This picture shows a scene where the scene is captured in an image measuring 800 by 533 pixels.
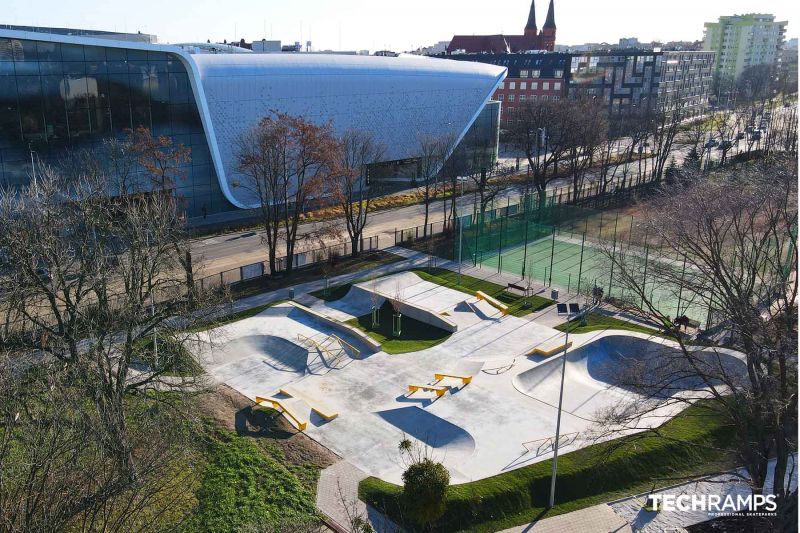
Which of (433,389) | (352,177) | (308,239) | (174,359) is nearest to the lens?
(174,359)

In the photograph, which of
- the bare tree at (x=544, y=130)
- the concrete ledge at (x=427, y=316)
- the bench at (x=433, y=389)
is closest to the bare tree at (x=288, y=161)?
the concrete ledge at (x=427, y=316)

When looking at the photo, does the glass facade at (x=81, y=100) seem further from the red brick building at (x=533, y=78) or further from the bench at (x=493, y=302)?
the red brick building at (x=533, y=78)

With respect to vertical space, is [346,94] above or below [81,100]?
above

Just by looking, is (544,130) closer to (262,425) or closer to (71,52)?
(71,52)

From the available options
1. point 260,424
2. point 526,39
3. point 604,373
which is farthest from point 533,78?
point 260,424

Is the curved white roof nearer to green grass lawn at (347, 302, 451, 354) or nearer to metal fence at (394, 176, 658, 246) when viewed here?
metal fence at (394, 176, 658, 246)

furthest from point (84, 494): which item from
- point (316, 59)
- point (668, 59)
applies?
point (668, 59)
